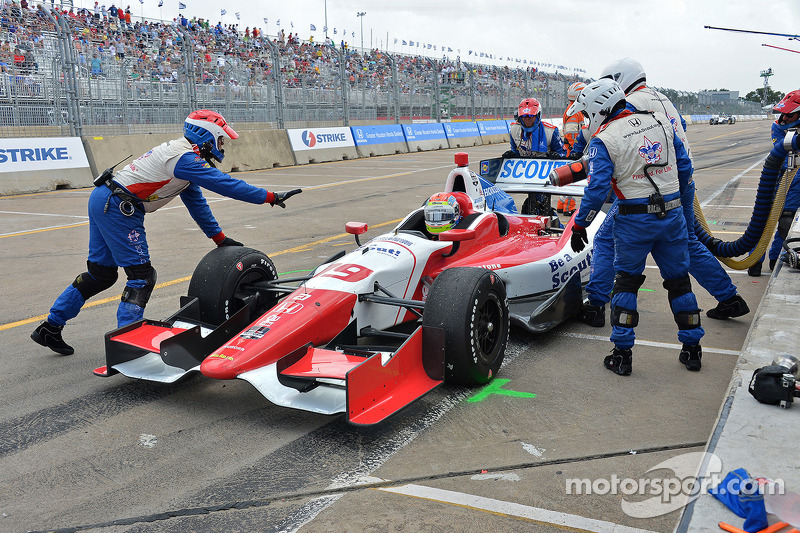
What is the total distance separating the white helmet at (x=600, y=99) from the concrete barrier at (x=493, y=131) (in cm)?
2864

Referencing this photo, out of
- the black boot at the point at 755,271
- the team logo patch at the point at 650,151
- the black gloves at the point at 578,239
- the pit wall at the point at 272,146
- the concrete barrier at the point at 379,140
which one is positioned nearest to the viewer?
the team logo patch at the point at 650,151

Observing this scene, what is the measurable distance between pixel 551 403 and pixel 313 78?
22.7m

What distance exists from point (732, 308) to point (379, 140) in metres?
21.2

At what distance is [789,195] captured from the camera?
25.6 feet

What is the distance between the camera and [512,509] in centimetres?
328

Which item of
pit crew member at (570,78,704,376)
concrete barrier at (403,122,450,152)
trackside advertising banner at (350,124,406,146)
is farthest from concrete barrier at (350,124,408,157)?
pit crew member at (570,78,704,376)

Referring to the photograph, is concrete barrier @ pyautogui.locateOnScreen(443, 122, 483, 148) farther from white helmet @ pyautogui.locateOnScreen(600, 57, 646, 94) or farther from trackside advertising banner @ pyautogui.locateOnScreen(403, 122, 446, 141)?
white helmet @ pyautogui.locateOnScreen(600, 57, 646, 94)

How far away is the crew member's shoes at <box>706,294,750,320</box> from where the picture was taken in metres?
6.41

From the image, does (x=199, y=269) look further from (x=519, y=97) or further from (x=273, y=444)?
(x=519, y=97)

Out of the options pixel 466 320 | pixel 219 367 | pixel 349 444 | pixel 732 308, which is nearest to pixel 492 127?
pixel 732 308

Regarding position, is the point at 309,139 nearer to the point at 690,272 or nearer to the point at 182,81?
the point at 182,81

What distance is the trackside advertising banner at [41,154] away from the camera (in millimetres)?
15367

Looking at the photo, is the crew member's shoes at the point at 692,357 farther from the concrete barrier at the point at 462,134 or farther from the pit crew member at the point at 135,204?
the concrete barrier at the point at 462,134

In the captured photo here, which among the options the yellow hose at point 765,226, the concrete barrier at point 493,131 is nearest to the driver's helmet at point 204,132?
the yellow hose at point 765,226
